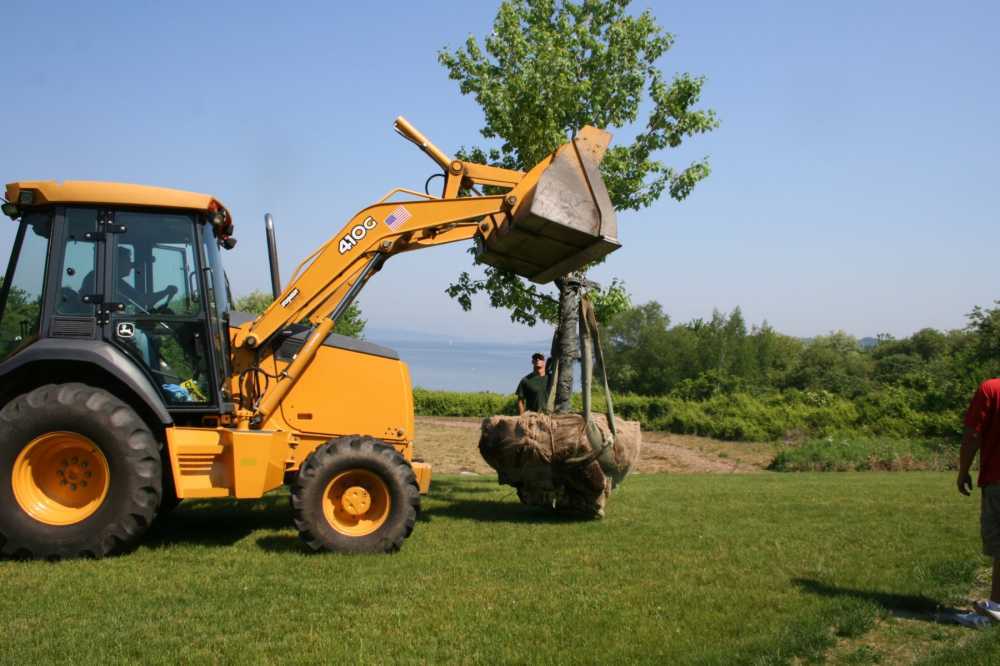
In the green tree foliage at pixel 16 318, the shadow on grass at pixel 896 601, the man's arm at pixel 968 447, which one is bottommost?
the shadow on grass at pixel 896 601

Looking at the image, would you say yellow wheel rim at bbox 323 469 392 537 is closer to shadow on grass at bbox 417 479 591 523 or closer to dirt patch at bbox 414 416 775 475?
shadow on grass at bbox 417 479 591 523

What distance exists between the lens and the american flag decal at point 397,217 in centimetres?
866

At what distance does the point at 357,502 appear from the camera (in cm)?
787

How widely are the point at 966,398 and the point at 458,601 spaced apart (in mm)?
21503

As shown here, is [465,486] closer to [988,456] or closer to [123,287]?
[123,287]

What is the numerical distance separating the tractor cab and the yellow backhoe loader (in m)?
0.01

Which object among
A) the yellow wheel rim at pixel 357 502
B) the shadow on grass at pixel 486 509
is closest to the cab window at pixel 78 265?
the yellow wheel rim at pixel 357 502

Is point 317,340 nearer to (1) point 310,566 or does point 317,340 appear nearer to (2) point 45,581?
(1) point 310,566

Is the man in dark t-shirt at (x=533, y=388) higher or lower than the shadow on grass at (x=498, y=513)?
higher

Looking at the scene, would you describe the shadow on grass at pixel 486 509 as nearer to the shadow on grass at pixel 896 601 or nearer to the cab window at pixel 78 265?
the shadow on grass at pixel 896 601

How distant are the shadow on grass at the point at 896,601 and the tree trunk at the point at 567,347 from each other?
190 inches

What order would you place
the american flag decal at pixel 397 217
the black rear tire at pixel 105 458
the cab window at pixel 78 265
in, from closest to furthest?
the black rear tire at pixel 105 458
the cab window at pixel 78 265
the american flag decal at pixel 397 217

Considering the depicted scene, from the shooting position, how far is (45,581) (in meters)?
6.36

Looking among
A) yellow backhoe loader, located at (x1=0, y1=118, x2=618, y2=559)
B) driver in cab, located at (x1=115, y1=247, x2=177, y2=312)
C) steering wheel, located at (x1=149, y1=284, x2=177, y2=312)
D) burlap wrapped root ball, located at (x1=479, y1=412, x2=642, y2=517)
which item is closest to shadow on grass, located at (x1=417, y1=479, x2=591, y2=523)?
burlap wrapped root ball, located at (x1=479, y1=412, x2=642, y2=517)
